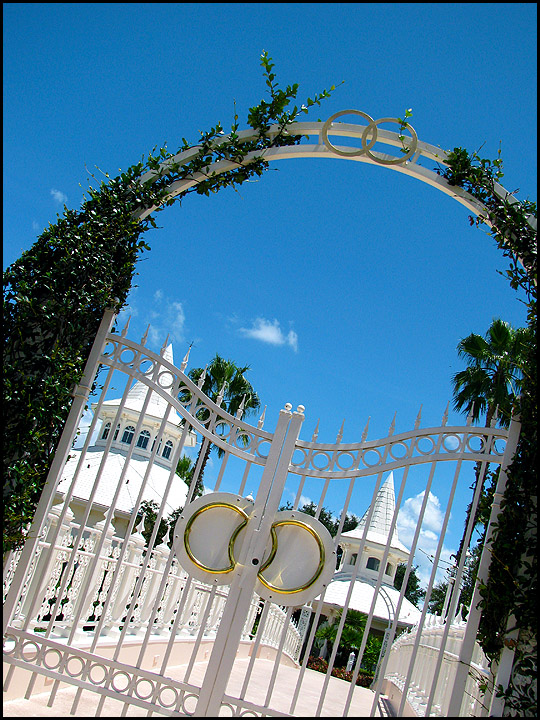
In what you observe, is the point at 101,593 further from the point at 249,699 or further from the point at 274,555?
the point at 274,555

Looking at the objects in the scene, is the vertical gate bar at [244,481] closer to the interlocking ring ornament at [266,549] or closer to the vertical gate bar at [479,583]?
the interlocking ring ornament at [266,549]

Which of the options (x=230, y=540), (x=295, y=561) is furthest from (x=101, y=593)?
(x=295, y=561)

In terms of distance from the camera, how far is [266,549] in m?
4.63

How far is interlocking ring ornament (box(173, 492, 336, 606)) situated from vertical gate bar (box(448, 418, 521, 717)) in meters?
1.07

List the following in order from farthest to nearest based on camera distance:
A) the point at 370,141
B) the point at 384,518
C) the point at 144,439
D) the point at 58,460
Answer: the point at 144,439
the point at 384,518
the point at 370,141
the point at 58,460

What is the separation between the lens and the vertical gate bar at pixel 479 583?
4.06m

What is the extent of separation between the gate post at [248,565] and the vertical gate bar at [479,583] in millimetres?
1593

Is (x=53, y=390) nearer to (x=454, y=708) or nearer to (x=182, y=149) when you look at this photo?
(x=182, y=149)

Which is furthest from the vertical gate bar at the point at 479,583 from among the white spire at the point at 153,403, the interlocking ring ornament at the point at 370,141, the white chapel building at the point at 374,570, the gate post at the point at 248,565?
the white spire at the point at 153,403

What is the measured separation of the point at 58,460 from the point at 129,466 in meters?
16.3

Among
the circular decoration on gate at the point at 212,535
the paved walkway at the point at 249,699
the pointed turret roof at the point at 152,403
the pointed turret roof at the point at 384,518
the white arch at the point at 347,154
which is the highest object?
the white arch at the point at 347,154

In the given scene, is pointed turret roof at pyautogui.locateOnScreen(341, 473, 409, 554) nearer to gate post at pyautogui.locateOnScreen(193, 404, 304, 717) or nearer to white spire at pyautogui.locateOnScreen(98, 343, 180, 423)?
white spire at pyautogui.locateOnScreen(98, 343, 180, 423)

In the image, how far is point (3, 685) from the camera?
14.7 feet

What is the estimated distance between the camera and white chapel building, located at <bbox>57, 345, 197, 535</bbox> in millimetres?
18266
